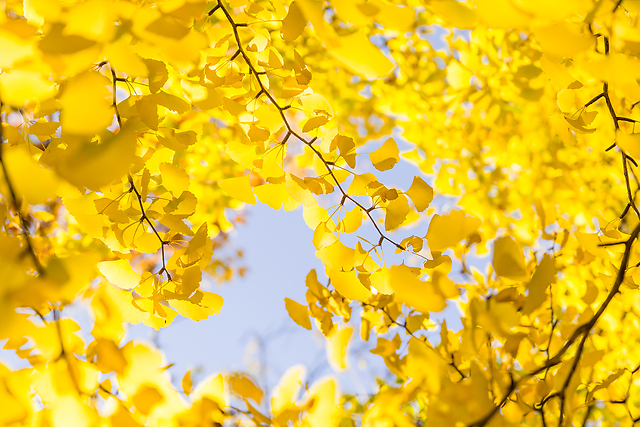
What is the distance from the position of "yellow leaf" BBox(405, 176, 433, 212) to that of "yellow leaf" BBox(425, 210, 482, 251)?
76 mm

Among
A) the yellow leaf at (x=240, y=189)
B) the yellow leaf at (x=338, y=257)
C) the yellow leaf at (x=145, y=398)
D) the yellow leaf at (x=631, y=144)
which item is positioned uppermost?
the yellow leaf at (x=631, y=144)

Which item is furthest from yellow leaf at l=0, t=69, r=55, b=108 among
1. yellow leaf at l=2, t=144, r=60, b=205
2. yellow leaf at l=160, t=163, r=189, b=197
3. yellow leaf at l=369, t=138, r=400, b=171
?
yellow leaf at l=369, t=138, r=400, b=171

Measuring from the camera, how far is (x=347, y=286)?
0.65 meters

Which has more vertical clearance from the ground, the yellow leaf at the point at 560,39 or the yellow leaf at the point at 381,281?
the yellow leaf at the point at 560,39

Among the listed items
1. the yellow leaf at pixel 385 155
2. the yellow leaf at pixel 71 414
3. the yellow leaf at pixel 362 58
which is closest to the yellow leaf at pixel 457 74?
the yellow leaf at pixel 385 155

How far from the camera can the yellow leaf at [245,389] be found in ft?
2.18

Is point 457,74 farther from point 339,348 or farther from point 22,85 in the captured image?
point 22,85

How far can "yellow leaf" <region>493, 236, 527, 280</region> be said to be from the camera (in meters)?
0.52

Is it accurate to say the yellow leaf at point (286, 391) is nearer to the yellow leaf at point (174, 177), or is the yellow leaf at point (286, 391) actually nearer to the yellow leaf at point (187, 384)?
the yellow leaf at point (187, 384)

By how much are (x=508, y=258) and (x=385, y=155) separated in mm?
239

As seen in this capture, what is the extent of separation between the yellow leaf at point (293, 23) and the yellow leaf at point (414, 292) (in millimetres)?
345

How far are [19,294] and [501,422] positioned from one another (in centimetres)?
53

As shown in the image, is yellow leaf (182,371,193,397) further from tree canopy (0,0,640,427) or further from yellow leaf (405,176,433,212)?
yellow leaf (405,176,433,212)

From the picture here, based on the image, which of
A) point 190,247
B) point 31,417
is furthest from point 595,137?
point 31,417
